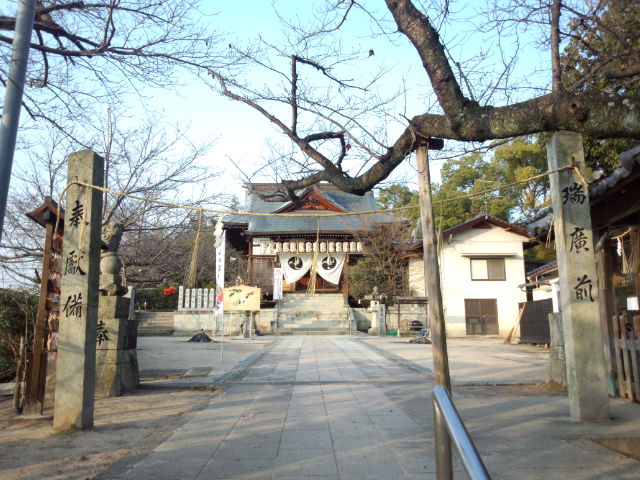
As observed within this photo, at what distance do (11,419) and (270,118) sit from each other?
4.78m

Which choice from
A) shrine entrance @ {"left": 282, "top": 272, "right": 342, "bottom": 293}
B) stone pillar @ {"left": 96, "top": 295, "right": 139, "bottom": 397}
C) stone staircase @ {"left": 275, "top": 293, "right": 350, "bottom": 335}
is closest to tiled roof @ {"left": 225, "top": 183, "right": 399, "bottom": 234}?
A: shrine entrance @ {"left": 282, "top": 272, "right": 342, "bottom": 293}

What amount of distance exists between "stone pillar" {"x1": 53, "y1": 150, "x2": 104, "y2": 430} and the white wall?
74.5 ft

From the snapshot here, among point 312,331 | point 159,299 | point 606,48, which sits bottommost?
point 312,331

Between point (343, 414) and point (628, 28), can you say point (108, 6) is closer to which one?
point (343, 414)

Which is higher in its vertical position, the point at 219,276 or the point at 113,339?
the point at 219,276

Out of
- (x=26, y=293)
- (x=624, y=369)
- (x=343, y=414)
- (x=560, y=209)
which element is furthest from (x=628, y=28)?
(x=26, y=293)

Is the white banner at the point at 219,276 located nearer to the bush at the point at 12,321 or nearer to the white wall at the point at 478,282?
the bush at the point at 12,321

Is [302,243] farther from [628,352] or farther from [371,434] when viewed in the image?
[371,434]

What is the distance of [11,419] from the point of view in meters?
5.68

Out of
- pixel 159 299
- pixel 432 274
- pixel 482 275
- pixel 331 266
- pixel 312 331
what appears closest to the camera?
pixel 432 274

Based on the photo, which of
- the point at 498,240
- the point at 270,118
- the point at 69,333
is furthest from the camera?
the point at 498,240

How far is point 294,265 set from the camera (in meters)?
31.8

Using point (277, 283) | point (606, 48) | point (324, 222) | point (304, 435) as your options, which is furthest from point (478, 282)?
point (304, 435)

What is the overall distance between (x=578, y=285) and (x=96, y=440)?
5.37m
